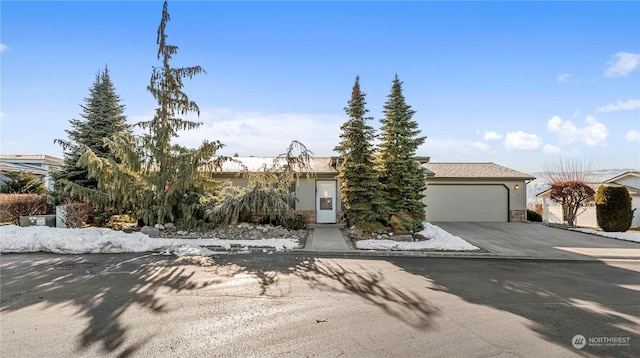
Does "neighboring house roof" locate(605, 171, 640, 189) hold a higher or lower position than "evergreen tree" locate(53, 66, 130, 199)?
lower

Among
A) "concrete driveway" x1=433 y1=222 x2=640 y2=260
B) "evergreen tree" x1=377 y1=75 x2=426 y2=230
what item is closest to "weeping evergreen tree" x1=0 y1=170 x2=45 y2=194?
"evergreen tree" x1=377 y1=75 x2=426 y2=230

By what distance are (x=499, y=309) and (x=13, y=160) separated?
37.8 metres

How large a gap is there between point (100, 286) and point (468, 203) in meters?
16.3

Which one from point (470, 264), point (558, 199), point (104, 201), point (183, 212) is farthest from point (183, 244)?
point (558, 199)

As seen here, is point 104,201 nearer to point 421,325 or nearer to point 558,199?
point 421,325

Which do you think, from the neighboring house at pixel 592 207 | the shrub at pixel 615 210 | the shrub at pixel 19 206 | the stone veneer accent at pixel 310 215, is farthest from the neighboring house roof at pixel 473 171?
the shrub at pixel 19 206

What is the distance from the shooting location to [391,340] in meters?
3.63

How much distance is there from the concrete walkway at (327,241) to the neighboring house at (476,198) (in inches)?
260

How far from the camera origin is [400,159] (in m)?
11.7

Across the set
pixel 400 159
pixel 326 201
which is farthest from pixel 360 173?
pixel 326 201

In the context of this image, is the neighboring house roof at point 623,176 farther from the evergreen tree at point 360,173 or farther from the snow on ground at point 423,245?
the evergreen tree at point 360,173

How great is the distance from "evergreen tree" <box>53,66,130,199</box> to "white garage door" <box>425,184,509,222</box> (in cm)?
1657

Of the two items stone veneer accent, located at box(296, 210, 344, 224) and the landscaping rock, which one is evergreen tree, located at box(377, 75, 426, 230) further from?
the landscaping rock

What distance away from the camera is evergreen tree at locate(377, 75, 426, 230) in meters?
11.5
